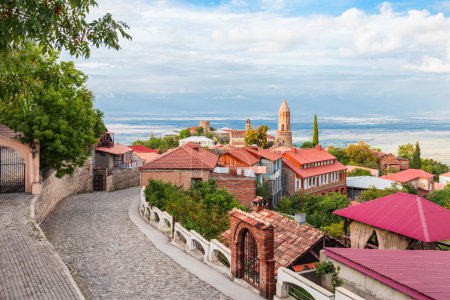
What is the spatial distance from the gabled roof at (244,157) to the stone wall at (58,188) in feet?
43.7

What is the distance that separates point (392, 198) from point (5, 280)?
40.0 ft

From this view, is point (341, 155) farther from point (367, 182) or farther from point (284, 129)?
point (367, 182)

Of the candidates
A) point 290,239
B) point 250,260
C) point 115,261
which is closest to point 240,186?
point 290,239

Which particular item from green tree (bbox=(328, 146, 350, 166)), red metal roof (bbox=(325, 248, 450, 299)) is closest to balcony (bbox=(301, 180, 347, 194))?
green tree (bbox=(328, 146, 350, 166))

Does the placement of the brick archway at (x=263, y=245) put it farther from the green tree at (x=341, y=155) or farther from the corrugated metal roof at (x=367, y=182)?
the green tree at (x=341, y=155)

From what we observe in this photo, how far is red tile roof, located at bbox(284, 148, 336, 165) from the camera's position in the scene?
58.5 metres

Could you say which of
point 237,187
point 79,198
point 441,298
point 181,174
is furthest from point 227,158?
point 441,298

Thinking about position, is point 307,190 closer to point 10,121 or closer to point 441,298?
point 10,121

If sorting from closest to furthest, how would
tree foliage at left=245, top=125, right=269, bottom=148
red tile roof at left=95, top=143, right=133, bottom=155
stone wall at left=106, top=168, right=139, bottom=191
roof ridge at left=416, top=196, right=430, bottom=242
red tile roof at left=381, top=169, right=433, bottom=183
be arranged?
1. roof ridge at left=416, top=196, right=430, bottom=242
2. stone wall at left=106, top=168, right=139, bottom=191
3. red tile roof at left=95, top=143, right=133, bottom=155
4. red tile roof at left=381, top=169, right=433, bottom=183
5. tree foliage at left=245, top=125, right=269, bottom=148

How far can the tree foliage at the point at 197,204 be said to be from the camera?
16859 millimetres

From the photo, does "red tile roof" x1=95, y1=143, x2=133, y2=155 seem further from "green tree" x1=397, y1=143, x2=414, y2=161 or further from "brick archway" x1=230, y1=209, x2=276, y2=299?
"green tree" x1=397, y1=143, x2=414, y2=161

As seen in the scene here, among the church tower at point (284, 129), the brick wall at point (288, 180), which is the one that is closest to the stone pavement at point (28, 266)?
the brick wall at point (288, 180)

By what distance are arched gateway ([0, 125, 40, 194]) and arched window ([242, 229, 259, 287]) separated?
40.7 feet

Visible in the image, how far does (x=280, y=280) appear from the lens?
405 inches
